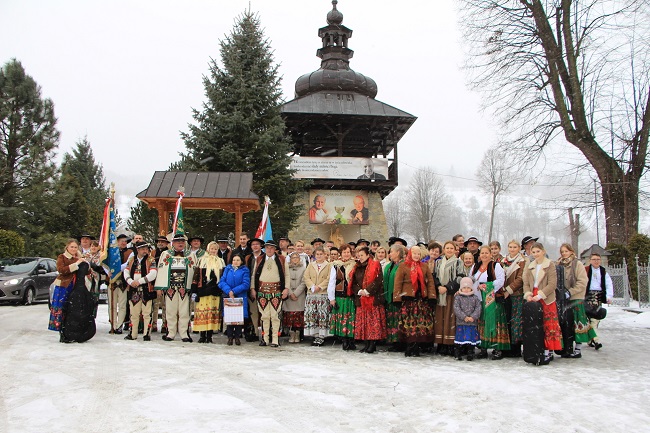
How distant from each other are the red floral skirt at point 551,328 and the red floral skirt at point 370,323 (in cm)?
228

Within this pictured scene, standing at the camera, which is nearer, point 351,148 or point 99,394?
point 99,394

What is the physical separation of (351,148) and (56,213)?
1706 cm

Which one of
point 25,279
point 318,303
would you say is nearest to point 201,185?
point 318,303

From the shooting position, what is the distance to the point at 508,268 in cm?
802

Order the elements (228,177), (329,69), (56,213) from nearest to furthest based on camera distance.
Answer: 1. (228,177)
2. (56,213)
3. (329,69)

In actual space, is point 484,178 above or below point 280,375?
above

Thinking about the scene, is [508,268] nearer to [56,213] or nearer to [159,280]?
[159,280]

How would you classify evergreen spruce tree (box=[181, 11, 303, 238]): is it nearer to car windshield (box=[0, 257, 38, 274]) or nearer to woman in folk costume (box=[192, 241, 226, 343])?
car windshield (box=[0, 257, 38, 274])

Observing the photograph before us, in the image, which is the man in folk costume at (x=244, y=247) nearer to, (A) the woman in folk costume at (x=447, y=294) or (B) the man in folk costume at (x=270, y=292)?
(B) the man in folk costume at (x=270, y=292)

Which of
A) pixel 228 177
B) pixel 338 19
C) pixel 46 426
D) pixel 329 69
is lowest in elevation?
pixel 46 426

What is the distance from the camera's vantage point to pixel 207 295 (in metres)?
8.70

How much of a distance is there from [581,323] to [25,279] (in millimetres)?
14503

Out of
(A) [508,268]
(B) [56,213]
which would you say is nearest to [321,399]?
(A) [508,268]

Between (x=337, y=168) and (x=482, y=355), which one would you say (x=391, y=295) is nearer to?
(x=482, y=355)
